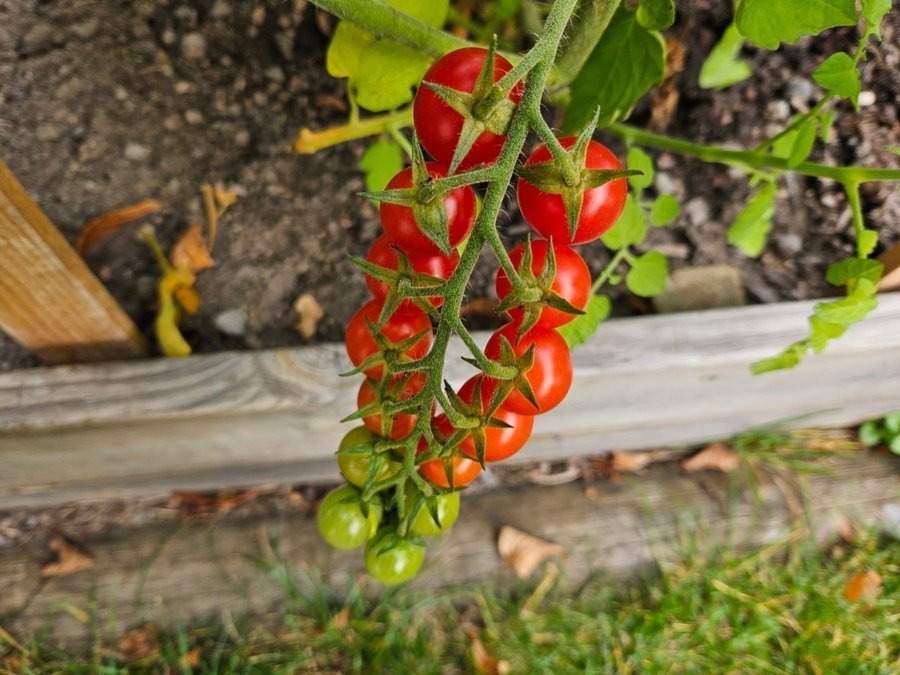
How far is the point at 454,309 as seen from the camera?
19.2 inches

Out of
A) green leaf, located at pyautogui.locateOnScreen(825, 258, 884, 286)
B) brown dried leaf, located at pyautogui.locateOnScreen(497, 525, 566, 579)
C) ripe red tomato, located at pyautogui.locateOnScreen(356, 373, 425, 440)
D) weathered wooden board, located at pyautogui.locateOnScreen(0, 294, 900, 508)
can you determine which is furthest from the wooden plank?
green leaf, located at pyautogui.locateOnScreen(825, 258, 884, 286)

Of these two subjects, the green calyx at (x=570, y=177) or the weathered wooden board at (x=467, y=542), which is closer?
the green calyx at (x=570, y=177)

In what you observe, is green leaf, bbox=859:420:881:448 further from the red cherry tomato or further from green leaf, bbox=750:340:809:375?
the red cherry tomato

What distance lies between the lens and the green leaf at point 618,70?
0.71m

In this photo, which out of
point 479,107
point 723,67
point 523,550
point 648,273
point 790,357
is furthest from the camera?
point 523,550

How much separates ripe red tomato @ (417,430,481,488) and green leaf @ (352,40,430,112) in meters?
0.38

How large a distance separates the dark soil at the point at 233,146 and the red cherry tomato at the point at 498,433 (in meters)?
0.51

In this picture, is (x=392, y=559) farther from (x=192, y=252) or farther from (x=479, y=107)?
(x=192, y=252)

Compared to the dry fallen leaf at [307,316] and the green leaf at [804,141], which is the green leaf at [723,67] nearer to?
the green leaf at [804,141]

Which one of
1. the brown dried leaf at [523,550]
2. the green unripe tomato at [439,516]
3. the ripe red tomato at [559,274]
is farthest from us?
the brown dried leaf at [523,550]

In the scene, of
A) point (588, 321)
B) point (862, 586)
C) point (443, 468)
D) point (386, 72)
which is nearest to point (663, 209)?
point (588, 321)

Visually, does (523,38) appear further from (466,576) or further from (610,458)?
(466,576)

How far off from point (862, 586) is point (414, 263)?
50.1 inches

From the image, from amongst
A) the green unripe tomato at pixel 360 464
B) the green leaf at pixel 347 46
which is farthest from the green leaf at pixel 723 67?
the green unripe tomato at pixel 360 464
